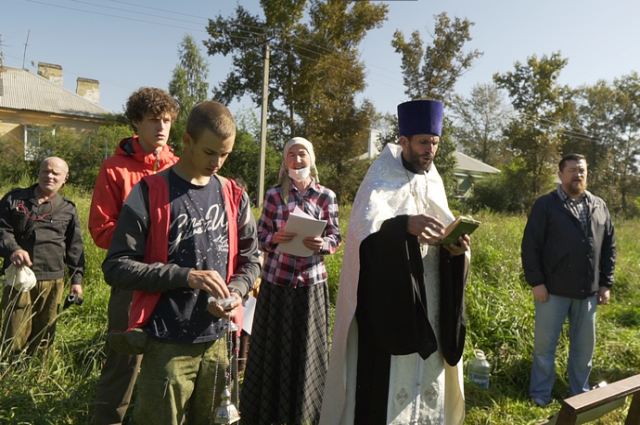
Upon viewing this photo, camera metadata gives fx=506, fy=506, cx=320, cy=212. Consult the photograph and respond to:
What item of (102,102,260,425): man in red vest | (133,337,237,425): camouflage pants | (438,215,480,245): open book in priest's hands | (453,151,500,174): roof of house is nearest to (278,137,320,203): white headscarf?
(438,215,480,245): open book in priest's hands

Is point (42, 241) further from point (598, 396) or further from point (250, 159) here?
point (250, 159)

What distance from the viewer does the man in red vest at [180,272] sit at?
2018mm

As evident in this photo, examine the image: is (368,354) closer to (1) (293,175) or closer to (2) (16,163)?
(1) (293,175)

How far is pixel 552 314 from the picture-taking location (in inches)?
186

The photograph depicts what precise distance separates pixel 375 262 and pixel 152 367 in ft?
4.36

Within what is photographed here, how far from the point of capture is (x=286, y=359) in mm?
3652

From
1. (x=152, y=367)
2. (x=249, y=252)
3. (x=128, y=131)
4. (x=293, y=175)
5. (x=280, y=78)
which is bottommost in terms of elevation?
(x=152, y=367)

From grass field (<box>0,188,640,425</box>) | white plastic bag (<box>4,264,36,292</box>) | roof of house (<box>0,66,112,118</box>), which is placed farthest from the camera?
roof of house (<box>0,66,112,118</box>)

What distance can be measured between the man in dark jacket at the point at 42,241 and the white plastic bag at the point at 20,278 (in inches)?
10.2

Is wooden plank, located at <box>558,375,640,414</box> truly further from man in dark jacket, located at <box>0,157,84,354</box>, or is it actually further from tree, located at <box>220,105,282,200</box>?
tree, located at <box>220,105,282,200</box>

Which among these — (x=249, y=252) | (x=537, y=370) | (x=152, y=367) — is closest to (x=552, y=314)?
(x=537, y=370)

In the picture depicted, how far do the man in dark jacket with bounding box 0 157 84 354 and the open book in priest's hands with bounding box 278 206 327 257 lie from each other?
2116 mm

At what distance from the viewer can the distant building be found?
31484mm

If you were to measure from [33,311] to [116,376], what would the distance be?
7.14 feet
